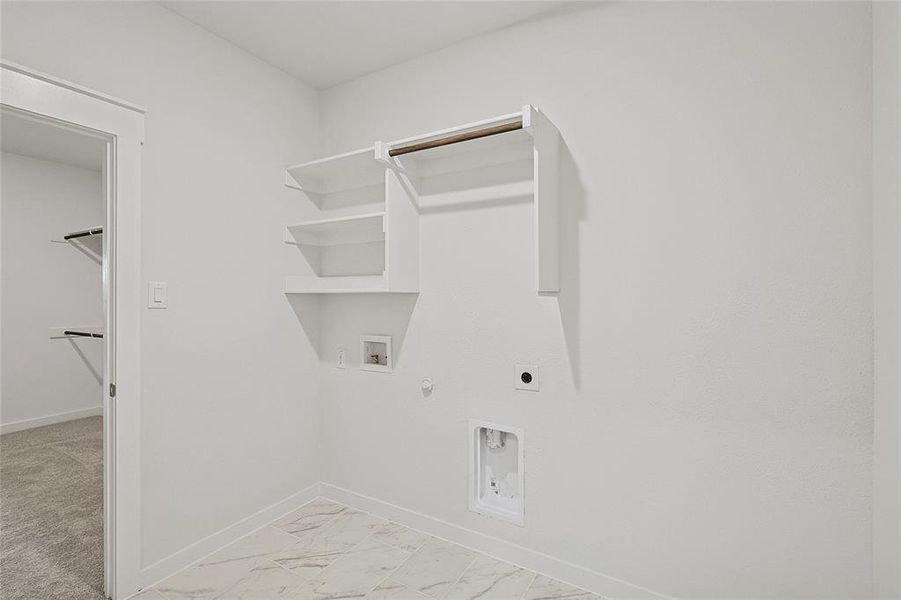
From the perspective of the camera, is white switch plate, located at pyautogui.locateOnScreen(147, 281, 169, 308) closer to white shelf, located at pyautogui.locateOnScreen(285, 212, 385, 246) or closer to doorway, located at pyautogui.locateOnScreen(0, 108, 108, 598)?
white shelf, located at pyautogui.locateOnScreen(285, 212, 385, 246)

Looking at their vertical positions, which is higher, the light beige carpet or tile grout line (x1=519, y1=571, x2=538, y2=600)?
the light beige carpet

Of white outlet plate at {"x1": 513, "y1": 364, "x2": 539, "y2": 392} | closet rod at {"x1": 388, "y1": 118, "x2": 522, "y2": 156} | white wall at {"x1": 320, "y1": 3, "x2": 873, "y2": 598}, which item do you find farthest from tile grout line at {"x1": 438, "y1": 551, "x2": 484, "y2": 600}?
closet rod at {"x1": 388, "y1": 118, "x2": 522, "y2": 156}

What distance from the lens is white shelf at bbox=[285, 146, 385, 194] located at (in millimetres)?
2330

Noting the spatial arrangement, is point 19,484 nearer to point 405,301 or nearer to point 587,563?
point 405,301

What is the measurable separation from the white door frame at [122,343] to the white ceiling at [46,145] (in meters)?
1.94

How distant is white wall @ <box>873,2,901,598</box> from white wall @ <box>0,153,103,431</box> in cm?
479

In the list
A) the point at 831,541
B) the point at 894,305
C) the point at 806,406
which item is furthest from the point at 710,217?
the point at 831,541

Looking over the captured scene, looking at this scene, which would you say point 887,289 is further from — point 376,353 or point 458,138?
point 376,353

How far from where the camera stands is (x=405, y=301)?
7.84ft

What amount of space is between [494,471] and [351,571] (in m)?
0.76

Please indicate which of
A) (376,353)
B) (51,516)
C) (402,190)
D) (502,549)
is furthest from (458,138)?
(51,516)

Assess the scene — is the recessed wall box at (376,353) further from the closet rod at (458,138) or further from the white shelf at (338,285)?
the closet rod at (458,138)

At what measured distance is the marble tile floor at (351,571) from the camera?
6.14ft

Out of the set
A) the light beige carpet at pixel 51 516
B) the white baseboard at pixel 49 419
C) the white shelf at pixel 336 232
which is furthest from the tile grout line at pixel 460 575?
the white baseboard at pixel 49 419
